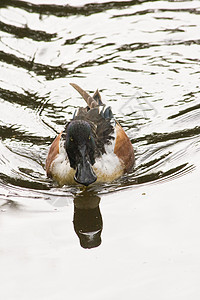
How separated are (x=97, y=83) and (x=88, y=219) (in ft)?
15.7

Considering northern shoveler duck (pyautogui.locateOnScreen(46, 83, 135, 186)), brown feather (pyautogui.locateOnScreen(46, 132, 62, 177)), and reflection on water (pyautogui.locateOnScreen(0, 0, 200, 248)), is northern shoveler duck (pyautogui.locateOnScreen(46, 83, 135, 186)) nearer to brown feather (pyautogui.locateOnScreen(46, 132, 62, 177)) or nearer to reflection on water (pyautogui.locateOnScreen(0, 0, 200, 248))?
brown feather (pyautogui.locateOnScreen(46, 132, 62, 177))

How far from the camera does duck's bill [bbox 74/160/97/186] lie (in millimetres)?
8211

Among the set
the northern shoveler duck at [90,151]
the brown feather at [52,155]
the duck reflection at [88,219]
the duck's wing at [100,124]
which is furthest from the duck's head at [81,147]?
the brown feather at [52,155]

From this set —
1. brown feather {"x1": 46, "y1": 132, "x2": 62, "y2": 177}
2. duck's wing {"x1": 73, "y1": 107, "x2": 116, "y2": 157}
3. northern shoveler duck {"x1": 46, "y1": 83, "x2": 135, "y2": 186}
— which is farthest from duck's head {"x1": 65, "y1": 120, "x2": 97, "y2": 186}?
brown feather {"x1": 46, "y1": 132, "x2": 62, "y2": 177}

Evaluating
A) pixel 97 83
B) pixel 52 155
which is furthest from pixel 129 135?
pixel 97 83

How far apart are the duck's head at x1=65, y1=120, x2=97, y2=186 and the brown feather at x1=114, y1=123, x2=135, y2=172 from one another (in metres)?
0.74

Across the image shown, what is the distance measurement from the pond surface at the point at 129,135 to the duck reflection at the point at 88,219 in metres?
0.01

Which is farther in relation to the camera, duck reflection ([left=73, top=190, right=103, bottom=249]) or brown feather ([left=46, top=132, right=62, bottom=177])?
brown feather ([left=46, top=132, right=62, bottom=177])

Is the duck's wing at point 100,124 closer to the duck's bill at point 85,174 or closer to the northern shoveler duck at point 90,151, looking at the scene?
the northern shoveler duck at point 90,151

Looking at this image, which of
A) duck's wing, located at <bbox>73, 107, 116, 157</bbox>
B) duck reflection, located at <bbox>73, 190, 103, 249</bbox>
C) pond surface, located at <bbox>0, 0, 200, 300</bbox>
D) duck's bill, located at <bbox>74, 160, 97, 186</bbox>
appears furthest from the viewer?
duck's wing, located at <bbox>73, 107, 116, 157</bbox>

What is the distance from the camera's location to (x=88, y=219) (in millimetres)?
7680

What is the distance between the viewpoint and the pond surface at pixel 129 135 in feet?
20.9

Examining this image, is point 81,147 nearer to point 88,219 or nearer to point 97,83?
point 88,219

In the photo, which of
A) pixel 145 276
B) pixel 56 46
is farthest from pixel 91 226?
pixel 56 46
